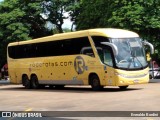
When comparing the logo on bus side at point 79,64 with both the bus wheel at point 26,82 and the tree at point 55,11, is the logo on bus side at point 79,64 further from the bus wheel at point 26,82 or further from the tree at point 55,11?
the tree at point 55,11

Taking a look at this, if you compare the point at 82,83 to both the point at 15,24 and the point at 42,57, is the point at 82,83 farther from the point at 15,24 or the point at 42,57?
the point at 15,24

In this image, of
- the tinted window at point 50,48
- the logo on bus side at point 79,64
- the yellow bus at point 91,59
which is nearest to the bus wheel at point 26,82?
the yellow bus at point 91,59

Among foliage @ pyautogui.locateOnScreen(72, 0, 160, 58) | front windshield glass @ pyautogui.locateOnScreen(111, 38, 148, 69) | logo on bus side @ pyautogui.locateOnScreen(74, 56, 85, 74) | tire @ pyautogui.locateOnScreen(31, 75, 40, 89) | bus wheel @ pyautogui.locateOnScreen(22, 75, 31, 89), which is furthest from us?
foliage @ pyautogui.locateOnScreen(72, 0, 160, 58)

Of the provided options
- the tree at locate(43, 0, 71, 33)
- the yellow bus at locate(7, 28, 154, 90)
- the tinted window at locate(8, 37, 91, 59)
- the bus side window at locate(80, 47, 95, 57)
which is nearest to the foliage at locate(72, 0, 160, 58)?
the tinted window at locate(8, 37, 91, 59)

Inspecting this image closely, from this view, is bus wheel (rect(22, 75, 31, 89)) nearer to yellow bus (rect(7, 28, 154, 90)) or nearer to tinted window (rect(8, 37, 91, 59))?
yellow bus (rect(7, 28, 154, 90))

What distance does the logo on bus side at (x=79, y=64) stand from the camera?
1015 inches

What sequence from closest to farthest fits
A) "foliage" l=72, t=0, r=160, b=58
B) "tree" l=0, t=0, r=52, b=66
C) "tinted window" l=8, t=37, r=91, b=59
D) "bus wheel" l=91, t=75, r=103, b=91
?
"bus wheel" l=91, t=75, r=103, b=91 < "tinted window" l=8, t=37, r=91, b=59 < "foliage" l=72, t=0, r=160, b=58 < "tree" l=0, t=0, r=52, b=66

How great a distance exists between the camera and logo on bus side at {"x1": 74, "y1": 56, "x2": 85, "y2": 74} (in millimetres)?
25778

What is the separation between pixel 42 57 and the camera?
30.0 metres

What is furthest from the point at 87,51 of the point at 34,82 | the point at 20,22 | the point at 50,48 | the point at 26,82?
the point at 20,22

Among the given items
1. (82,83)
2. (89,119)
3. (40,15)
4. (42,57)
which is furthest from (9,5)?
(89,119)

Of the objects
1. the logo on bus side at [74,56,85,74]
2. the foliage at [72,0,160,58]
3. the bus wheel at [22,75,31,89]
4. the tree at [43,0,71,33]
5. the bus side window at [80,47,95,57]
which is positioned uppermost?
the tree at [43,0,71,33]

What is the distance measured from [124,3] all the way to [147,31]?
114 inches

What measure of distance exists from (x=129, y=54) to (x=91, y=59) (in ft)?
7.17
